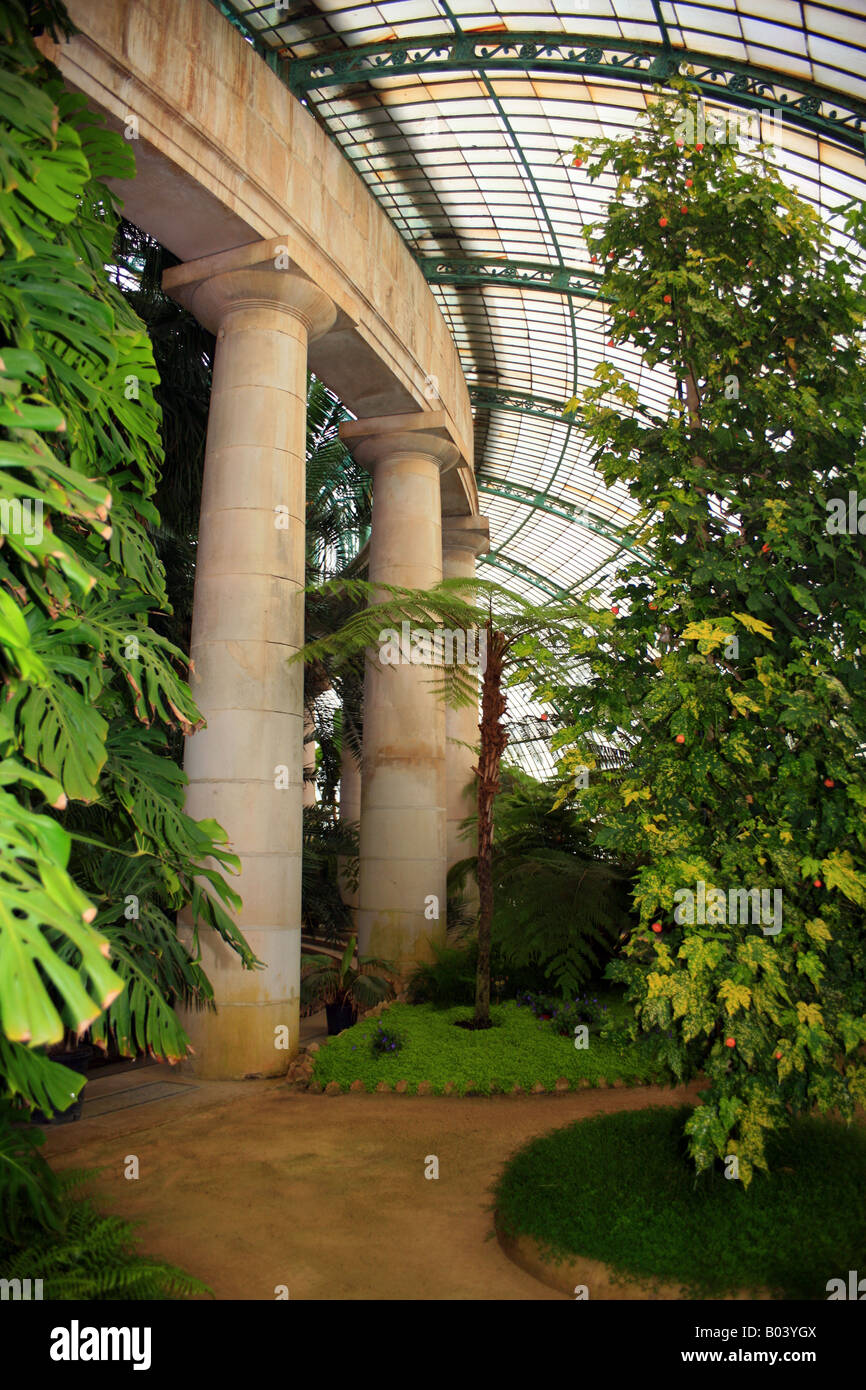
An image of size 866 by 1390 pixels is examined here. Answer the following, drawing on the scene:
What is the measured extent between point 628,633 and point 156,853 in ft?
8.51

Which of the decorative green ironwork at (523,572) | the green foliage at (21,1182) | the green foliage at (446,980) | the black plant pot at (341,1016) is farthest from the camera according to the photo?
the decorative green ironwork at (523,572)

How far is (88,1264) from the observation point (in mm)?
3428

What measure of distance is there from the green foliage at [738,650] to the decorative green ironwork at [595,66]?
25.7 ft

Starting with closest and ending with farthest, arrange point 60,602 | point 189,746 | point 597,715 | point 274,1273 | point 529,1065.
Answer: point 60,602
point 274,1273
point 597,715
point 529,1065
point 189,746

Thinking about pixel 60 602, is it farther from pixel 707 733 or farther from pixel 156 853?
pixel 707 733

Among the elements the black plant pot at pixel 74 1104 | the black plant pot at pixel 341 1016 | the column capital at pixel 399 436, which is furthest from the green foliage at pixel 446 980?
the column capital at pixel 399 436

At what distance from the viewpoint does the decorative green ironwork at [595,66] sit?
36.2 feet

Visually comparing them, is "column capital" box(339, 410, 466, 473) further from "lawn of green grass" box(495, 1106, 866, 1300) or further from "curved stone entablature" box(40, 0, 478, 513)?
"lawn of green grass" box(495, 1106, 866, 1300)

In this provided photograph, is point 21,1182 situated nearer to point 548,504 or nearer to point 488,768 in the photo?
point 488,768

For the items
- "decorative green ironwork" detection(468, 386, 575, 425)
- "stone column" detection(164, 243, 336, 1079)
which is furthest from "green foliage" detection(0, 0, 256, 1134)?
"decorative green ironwork" detection(468, 386, 575, 425)

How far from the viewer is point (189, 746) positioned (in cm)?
795

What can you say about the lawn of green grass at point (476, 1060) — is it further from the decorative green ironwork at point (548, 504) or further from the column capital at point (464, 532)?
the decorative green ironwork at point (548, 504)

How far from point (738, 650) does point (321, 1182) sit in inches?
143
